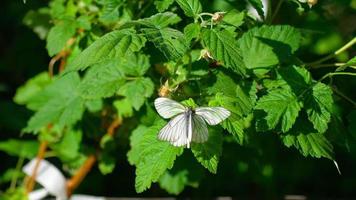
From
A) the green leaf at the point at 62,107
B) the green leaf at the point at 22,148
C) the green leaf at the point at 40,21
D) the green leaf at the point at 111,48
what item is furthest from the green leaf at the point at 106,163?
the green leaf at the point at 111,48

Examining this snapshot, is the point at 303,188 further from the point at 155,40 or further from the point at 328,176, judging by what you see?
the point at 155,40

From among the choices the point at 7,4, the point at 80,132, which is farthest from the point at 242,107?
the point at 7,4

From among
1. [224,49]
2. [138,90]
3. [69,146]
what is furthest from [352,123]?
[69,146]

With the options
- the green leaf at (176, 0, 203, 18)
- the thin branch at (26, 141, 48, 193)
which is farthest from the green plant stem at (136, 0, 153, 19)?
the thin branch at (26, 141, 48, 193)

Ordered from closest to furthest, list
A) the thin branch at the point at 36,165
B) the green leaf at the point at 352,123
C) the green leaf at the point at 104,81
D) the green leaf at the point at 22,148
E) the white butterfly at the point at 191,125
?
the white butterfly at the point at 191,125 < the green leaf at the point at 352,123 < the green leaf at the point at 104,81 < the thin branch at the point at 36,165 < the green leaf at the point at 22,148

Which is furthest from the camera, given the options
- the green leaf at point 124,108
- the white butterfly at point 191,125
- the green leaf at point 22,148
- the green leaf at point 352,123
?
the green leaf at point 22,148

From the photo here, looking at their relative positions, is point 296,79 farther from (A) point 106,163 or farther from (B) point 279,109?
(A) point 106,163

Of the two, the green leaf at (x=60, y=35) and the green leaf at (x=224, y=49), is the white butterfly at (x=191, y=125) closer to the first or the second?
the green leaf at (x=224, y=49)
